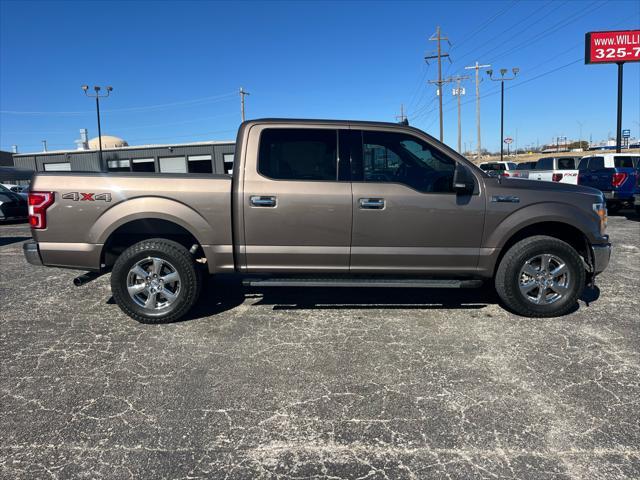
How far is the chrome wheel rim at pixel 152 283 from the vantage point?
4.43m

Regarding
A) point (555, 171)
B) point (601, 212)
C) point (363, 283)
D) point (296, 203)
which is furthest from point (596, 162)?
point (296, 203)

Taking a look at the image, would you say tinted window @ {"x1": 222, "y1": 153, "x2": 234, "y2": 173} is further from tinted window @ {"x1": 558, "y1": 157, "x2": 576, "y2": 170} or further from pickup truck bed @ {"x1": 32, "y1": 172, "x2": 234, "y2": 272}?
pickup truck bed @ {"x1": 32, "y1": 172, "x2": 234, "y2": 272}

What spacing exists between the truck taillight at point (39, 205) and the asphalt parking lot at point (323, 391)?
1.12 metres

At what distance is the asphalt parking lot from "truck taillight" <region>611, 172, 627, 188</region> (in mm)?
9046

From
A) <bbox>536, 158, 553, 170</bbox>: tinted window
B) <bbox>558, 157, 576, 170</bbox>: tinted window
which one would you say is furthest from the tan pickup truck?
<bbox>536, 158, 553, 170</bbox>: tinted window

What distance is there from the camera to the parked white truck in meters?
15.8

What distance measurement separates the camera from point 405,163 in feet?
15.0

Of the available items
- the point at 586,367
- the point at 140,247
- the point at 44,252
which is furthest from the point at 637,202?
the point at 44,252

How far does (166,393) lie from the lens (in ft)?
10.4

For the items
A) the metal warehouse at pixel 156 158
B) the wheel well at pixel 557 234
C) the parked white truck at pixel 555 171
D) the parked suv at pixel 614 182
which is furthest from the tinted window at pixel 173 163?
the wheel well at pixel 557 234

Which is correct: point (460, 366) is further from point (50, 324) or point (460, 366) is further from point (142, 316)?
point (50, 324)

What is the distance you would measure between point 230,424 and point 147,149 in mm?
44526

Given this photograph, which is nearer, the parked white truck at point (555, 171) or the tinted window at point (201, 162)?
the parked white truck at point (555, 171)

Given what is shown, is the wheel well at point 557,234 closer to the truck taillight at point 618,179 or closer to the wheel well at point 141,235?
the wheel well at point 141,235
